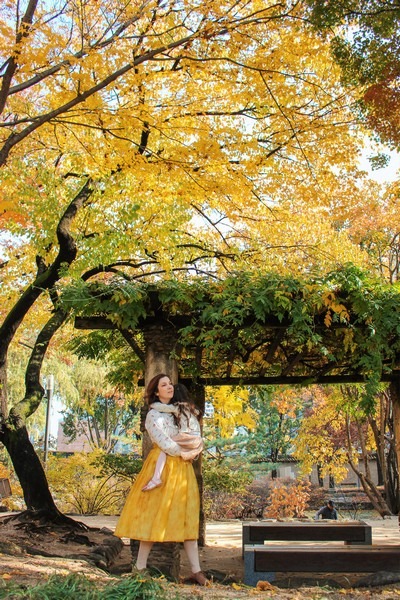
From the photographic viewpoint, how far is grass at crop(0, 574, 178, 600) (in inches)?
133

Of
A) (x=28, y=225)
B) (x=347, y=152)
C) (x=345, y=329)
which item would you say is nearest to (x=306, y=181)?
(x=347, y=152)

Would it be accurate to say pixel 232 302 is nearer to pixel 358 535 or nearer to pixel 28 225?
pixel 358 535

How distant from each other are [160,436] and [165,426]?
0.13 m

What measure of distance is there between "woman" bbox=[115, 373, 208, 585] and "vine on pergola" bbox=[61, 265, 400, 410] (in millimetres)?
1098

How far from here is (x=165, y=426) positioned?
5426mm

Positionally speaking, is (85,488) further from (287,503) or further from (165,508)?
(165,508)

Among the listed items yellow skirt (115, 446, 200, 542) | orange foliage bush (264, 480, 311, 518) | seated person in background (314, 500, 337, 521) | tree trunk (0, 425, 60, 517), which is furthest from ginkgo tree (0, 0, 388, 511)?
orange foliage bush (264, 480, 311, 518)

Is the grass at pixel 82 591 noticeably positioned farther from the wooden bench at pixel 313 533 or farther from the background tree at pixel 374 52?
the wooden bench at pixel 313 533

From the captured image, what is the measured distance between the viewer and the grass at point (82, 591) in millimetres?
3387

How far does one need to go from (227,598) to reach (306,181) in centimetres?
612

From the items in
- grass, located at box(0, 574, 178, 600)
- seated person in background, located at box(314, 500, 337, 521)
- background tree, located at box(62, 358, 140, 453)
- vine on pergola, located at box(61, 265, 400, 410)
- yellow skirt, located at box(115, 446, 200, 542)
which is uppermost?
background tree, located at box(62, 358, 140, 453)

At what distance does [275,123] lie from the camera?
8359 millimetres

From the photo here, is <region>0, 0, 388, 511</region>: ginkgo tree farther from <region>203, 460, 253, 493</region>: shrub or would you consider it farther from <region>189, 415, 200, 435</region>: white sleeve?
<region>203, 460, 253, 493</region>: shrub

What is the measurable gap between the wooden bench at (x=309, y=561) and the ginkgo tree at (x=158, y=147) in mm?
2831
